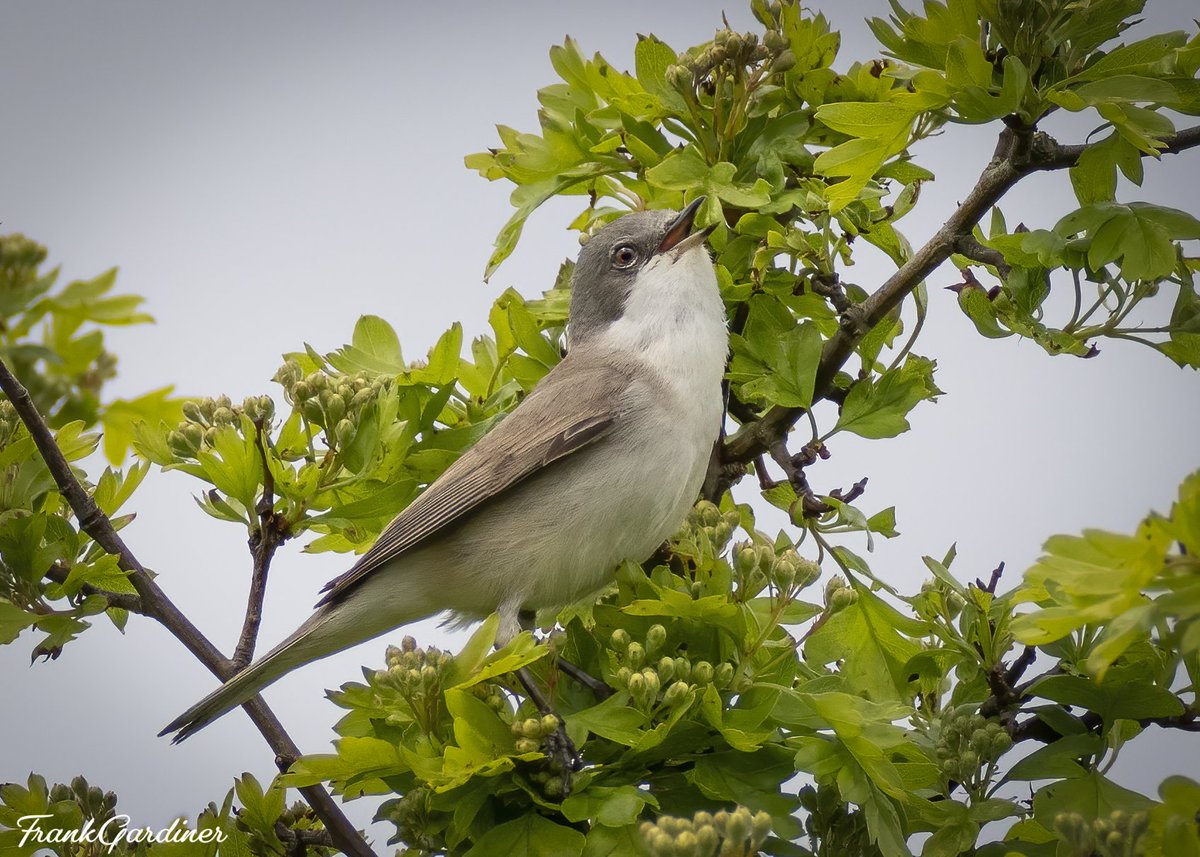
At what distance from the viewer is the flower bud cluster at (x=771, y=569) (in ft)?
7.49

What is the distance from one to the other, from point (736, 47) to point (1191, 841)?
192 centimetres

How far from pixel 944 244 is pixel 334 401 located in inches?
55.5

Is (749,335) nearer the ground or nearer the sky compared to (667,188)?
nearer the ground

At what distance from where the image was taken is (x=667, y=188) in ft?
8.89

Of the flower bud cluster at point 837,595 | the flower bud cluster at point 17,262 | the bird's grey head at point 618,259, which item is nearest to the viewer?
the flower bud cluster at point 17,262

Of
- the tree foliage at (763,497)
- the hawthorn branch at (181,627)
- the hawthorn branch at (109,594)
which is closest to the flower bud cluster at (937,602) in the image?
the tree foliage at (763,497)

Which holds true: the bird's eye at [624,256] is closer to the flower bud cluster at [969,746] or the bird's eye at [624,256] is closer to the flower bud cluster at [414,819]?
the flower bud cluster at [969,746]

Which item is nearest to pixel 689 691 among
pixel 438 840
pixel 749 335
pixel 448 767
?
pixel 448 767

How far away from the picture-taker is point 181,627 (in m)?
2.70

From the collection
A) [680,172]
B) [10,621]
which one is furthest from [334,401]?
[680,172]

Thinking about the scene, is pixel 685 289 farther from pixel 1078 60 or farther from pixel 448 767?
pixel 448 767

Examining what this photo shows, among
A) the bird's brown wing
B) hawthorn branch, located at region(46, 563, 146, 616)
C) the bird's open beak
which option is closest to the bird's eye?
the bird's open beak
